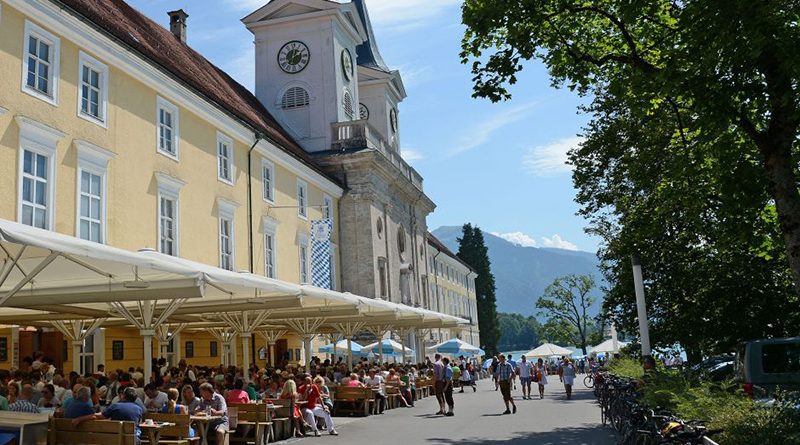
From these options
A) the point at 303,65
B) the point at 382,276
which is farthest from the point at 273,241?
the point at 303,65

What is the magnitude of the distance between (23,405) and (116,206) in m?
9.21

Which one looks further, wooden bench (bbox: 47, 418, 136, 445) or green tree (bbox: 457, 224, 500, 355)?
green tree (bbox: 457, 224, 500, 355)

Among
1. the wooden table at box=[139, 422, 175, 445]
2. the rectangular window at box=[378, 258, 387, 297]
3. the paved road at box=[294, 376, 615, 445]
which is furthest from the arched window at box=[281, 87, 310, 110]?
the wooden table at box=[139, 422, 175, 445]

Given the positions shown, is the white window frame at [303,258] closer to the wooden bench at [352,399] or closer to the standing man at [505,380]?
the wooden bench at [352,399]

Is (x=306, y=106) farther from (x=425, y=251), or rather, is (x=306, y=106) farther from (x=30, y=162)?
(x=30, y=162)

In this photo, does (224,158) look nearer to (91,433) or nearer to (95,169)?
(95,169)

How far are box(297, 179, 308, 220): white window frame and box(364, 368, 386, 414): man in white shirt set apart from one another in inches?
482

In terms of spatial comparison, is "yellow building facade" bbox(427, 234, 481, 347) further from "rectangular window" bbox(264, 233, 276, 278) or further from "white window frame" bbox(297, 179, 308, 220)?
"rectangular window" bbox(264, 233, 276, 278)

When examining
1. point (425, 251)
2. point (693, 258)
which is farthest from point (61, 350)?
point (425, 251)

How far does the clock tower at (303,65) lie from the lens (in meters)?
42.4

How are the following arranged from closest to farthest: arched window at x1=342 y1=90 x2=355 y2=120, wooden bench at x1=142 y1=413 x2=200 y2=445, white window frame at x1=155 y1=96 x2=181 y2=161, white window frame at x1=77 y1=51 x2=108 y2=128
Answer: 1. wooden bench at x1=142 y1=413 x2=200 y2=445
2. white window frame at x1=77 y1=51 x2=108 y2=128
3. white window frame at x1=155 y1=96 x2=181 y2=161
4. arched window at x1=342 y1=90 x2=355 y2=120

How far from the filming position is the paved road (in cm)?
1501

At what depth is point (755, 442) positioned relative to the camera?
7.39 m

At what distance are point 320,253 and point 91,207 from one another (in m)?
16.8
